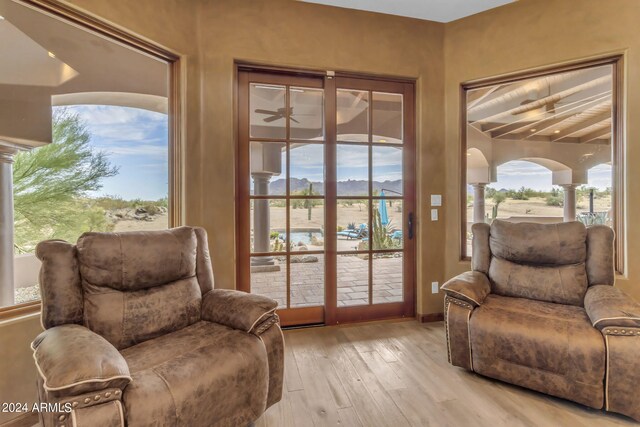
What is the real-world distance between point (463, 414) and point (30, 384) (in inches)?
96.5

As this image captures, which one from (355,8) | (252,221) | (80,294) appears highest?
(355,8)

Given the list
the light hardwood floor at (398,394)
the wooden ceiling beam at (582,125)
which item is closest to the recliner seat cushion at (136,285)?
the light hardwood floor at (398,394)

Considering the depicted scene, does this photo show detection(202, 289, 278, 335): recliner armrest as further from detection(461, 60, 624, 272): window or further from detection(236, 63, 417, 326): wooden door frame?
detection(461, 60, 624, 272): window

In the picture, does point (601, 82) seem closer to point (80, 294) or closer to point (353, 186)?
point (353, 186)

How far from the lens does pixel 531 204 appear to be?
2.97 m

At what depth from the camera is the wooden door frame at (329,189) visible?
8.96 feet

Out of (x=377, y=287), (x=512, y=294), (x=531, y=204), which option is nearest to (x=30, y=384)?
(x=377, y=287)

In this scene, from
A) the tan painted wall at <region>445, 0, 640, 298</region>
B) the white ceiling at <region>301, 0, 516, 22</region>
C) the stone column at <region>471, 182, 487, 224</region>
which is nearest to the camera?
the tan painted wall at <region>445, 0, 640, 298</region>

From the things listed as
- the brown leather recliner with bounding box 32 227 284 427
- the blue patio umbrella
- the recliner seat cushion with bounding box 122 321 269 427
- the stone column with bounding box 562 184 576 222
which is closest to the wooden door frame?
the blue patio umbrella

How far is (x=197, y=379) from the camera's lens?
1278 mm

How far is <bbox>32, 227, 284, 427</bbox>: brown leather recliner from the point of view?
1.09 metres

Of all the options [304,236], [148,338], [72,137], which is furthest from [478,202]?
[72,137]

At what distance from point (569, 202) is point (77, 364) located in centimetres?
368

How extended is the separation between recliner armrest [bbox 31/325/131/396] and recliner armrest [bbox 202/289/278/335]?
22.6 inches
